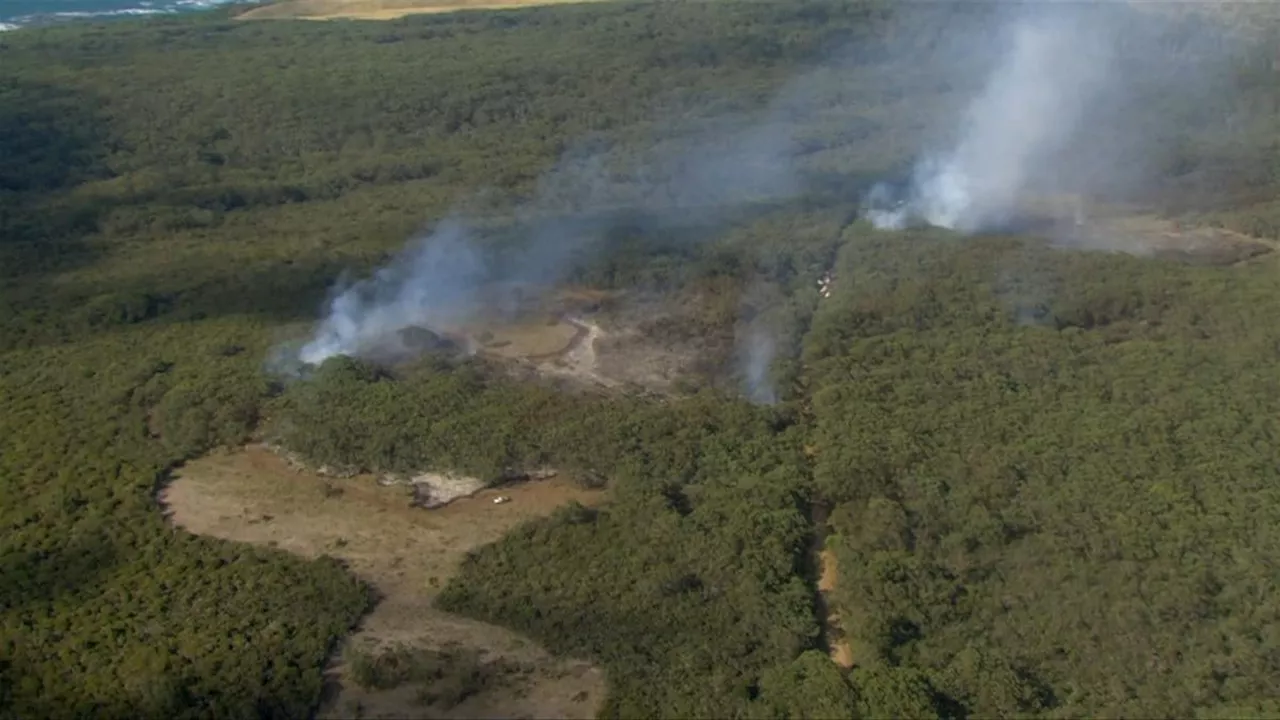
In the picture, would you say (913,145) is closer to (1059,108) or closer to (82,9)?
(1059,108)

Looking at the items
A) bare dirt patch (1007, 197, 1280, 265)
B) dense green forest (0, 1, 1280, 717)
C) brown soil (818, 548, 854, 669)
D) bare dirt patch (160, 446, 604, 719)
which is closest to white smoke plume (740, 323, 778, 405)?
dense green forest (0, 1, 1280, 717)

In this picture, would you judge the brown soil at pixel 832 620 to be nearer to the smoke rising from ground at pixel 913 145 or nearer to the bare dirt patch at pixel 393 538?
the bare dirt patch at pixel 393 538

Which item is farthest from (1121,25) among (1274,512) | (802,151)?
(1274,512)

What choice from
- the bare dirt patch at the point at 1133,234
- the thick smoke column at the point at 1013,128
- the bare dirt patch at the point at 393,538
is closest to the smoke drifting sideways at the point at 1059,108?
the thick smoke column at the point at 1013,128

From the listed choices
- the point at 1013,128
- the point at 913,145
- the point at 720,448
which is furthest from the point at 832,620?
the point at 1013,128

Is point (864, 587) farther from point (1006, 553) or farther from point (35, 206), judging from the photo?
point (35, 206)

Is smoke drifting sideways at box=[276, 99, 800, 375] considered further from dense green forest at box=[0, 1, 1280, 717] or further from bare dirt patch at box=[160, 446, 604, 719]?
bare dirt patch at box=[160, 446, 604, 719]
